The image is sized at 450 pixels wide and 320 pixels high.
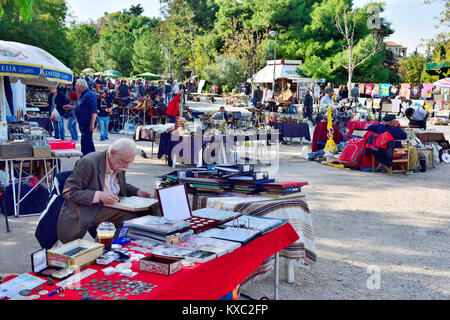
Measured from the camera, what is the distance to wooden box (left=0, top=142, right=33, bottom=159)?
5676 mm

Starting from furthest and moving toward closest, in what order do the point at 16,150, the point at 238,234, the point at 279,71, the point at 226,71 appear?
the point at 226,71 < the point at 279,71 < the point at 16,150 < the point at 238,234

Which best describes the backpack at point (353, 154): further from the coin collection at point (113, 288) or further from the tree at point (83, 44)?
the tree at point (83, 44)

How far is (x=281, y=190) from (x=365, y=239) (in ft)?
6.56

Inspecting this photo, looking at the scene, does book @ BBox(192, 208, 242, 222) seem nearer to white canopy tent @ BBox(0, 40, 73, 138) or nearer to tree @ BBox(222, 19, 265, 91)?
white canopy tent @ BBox(0, 40, 73, 138)

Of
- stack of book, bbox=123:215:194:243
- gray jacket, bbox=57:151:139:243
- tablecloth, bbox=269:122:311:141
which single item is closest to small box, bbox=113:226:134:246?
stack of book, bbox=123:215:194:243

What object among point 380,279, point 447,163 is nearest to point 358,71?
point 447,163

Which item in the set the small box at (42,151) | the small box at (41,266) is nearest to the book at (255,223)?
the small box at (41,266)

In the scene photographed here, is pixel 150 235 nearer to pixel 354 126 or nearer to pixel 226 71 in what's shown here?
pixel 354 126

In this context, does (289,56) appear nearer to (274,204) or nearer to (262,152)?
(262,152)

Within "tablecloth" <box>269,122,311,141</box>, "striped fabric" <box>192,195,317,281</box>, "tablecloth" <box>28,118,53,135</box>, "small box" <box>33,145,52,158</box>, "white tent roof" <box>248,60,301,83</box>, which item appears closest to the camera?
"striped fabric" <box>192,195,317,281</box>

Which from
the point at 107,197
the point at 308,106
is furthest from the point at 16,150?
the point at 308,106

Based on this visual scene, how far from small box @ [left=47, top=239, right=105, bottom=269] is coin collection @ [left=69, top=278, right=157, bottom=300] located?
0.17 metres

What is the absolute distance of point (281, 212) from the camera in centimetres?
391
